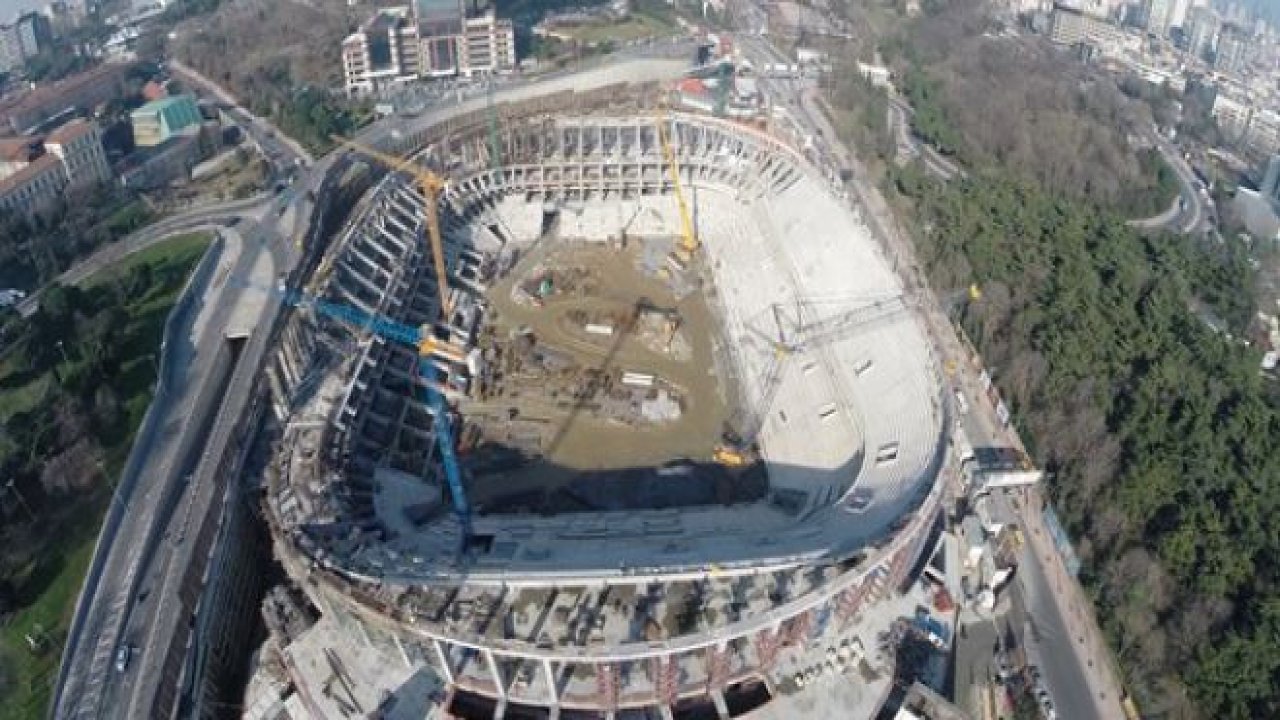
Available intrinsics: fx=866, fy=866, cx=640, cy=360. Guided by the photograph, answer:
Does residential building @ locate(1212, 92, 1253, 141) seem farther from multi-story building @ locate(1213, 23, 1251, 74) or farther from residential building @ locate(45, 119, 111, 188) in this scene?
residential building @ locate(45, 119, 111, 188)

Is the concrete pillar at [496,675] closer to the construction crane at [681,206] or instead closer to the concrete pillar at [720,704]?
the concrete pillar at [720,704]

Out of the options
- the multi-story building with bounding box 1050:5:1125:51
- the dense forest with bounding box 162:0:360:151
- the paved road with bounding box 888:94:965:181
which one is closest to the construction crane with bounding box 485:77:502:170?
the dense forest with bounding box 162:0:360:151

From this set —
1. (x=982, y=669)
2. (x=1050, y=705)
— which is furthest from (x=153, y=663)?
(x=1050, y=705)

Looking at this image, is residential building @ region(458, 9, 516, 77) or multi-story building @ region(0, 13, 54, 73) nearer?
residential building @ region(458, 9, 516, 77)

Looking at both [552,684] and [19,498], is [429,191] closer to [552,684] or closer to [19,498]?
[19,498]

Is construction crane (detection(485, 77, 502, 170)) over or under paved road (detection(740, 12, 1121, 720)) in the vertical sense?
over

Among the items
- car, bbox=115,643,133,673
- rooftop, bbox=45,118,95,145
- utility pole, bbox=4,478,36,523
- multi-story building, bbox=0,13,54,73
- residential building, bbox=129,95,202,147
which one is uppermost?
multi-story building, bbox=0,13,54,73

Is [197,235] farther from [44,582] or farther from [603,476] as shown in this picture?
[603,476]
